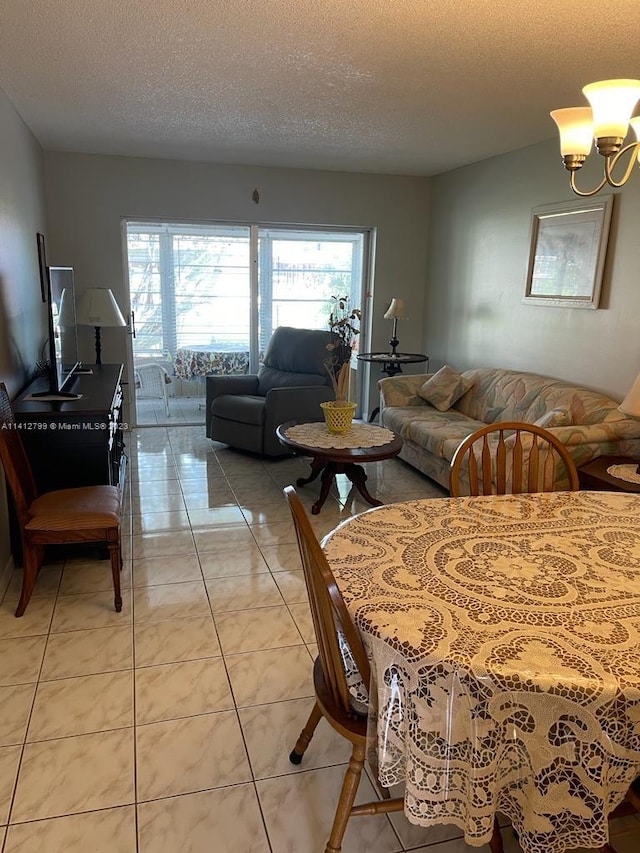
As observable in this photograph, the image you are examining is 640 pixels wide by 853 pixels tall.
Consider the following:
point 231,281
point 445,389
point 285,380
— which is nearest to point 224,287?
point 231,281

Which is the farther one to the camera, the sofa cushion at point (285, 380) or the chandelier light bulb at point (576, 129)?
the sofa cushion at point (285, 380)

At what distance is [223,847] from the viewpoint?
5.28 ft

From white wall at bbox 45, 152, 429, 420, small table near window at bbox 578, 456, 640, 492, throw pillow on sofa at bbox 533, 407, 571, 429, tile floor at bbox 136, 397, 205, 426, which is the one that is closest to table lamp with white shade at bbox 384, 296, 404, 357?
white wall at bbox 45, 152, 429, 420

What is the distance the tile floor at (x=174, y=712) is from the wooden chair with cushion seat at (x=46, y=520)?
0.21m

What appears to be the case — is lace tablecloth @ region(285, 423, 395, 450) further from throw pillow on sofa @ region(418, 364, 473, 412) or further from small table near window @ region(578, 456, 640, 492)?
small table near window @ region(578, 456, 640, 492)

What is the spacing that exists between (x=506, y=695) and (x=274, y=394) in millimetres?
3846

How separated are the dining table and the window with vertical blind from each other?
16.3 ft

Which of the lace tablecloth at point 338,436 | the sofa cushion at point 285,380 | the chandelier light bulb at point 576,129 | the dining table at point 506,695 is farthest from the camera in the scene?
the sofa cushion at point 285,380

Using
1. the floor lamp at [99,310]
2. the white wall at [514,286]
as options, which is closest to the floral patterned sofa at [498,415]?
the white wall at [514,286]

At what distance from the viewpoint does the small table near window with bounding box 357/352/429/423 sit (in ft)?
19.1

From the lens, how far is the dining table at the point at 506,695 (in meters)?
1.15

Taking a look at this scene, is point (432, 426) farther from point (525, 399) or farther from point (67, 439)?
point (67, 439)

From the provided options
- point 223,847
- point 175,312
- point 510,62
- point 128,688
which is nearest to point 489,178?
point 510,62

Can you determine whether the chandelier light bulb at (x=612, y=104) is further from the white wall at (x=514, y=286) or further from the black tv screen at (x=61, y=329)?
the black tv screen at (x=61, y=329)
